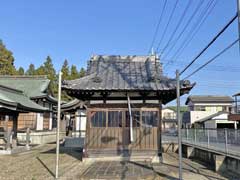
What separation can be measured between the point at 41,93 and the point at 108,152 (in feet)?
44.0

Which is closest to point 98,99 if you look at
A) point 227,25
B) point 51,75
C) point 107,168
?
point 107,168

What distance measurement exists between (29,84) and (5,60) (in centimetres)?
1373

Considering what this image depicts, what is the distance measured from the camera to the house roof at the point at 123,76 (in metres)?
11.2

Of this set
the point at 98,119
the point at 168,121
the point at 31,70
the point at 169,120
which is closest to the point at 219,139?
the point at 98,119

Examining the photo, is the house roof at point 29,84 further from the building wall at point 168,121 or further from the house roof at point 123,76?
the building wall at point 168,121

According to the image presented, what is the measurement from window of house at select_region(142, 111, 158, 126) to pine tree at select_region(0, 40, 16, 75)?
31.2 metres

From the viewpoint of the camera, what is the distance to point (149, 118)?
11.7 meters

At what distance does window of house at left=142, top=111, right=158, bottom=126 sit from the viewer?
11.6 m

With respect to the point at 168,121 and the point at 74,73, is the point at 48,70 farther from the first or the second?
the point at 168,121

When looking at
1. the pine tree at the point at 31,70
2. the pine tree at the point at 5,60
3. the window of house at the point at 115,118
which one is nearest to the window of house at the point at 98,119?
the window of house at the point at 115,118

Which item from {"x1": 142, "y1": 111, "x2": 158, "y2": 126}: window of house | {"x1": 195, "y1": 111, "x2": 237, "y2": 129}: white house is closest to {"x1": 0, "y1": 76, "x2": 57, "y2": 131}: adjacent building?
{"x1": 142, "y1": 111, "x2": 158, "y2": 126}: window of house

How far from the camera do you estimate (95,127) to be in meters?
11.6

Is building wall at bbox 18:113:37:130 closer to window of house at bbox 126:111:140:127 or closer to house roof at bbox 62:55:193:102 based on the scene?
house roof at bbox 62:55:193:102

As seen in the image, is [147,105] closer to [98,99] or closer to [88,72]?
[98,99]
